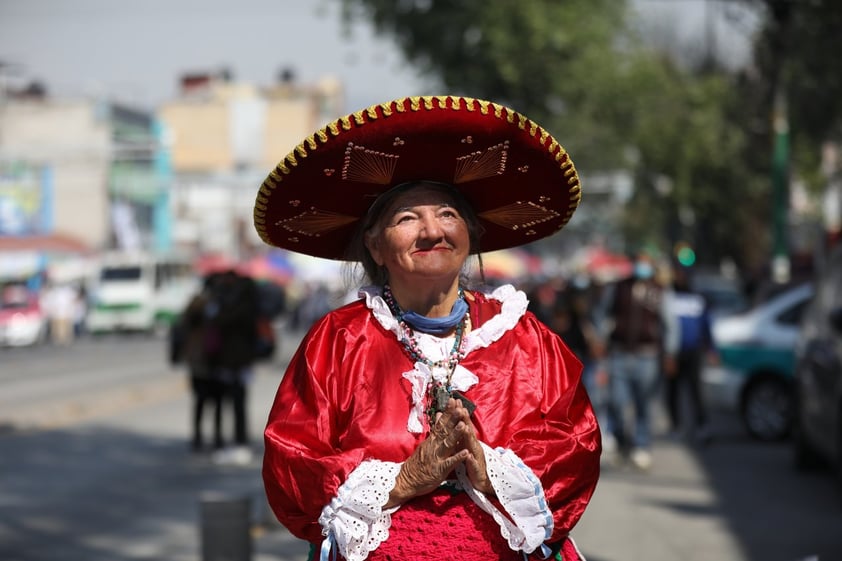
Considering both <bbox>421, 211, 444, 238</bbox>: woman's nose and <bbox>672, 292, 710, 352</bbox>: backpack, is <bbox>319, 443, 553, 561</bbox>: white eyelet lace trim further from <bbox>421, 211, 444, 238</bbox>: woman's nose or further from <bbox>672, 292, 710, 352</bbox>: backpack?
<bbox>672, 292, 710, 352</bbox>: backpack

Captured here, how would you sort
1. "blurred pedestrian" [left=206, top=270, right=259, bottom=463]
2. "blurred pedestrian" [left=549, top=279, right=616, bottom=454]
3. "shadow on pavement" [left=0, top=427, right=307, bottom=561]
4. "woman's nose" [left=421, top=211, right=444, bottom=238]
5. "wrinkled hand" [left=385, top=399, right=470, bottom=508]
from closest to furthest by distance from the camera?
"wrinkled hand" [left=385, top=399, right=470, bottom=508] < "woman's nose" [left=421, top=211, right=444, bottom=238] < "shadow on pavement" [left=0, top=427, right=307, bottom=561] < "blurred pedestrian" [left=206, top=270, right=259, bottom=463] < "blurred pedestrian" [left=549, top=279, right=616, bottom=454]

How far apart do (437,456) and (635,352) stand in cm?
925

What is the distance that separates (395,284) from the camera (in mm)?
3820

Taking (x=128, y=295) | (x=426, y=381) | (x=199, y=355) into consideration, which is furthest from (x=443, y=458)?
(x=128, y=295)

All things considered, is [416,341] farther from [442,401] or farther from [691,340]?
[691,340]

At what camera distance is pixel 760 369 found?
49.4 feet

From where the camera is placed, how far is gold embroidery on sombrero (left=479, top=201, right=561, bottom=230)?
4.04 metres

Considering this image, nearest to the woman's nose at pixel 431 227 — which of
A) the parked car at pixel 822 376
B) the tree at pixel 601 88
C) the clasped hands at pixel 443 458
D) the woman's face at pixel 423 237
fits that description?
the woman's face at pixel 423 237

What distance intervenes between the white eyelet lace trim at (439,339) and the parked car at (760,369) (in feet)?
36.8

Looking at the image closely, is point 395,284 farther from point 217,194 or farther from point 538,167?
point 217,194

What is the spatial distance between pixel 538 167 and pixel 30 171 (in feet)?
222

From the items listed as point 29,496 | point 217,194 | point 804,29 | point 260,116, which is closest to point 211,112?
point 260,116

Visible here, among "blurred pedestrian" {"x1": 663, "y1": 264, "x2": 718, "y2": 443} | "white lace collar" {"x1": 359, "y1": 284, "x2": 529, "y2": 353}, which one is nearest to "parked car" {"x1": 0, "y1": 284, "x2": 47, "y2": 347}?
"blurred pedestrian" {"x1": 663, "y1": 264, "x2": 718, "y2": 443}

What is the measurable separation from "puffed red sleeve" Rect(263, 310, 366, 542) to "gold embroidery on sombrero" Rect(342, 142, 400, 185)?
1.49 feet
